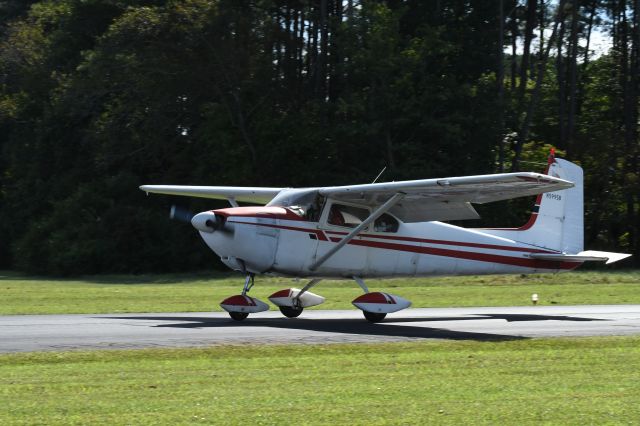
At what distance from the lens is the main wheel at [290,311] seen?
18.5 meters

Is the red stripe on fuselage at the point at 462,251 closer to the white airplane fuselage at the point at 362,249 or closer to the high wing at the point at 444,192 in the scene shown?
the white airplane fuselage at the point at 362,249

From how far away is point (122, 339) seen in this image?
14016 millimetres

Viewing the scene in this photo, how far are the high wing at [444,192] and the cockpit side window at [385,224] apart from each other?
283 mm

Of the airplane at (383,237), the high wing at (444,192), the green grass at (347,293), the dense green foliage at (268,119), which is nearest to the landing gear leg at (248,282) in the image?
the airplane at (383,237)

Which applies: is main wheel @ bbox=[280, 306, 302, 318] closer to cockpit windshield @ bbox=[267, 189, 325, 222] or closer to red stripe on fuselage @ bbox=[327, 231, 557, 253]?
red stripe on fuselage @ bbox=[327, 231, 557, 253]

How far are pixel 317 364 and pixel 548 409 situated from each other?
348cm

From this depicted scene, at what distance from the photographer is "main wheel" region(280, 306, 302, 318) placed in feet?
60.7

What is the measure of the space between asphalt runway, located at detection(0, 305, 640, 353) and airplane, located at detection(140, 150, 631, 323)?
0.72 metres

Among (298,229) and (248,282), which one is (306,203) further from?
(248,282)

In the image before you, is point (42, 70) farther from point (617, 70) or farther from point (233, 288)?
point (617, 70)

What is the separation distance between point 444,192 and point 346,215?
1903 mm

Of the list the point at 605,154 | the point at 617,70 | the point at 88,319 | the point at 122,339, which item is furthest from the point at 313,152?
the point at 122,339

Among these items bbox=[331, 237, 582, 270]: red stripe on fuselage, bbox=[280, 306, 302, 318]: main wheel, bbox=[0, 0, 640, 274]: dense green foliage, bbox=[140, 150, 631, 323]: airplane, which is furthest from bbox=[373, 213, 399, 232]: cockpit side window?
bbox=[0, 0, 640, 274]: dense green foliage

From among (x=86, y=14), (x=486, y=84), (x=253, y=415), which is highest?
(x=86, y=14)
